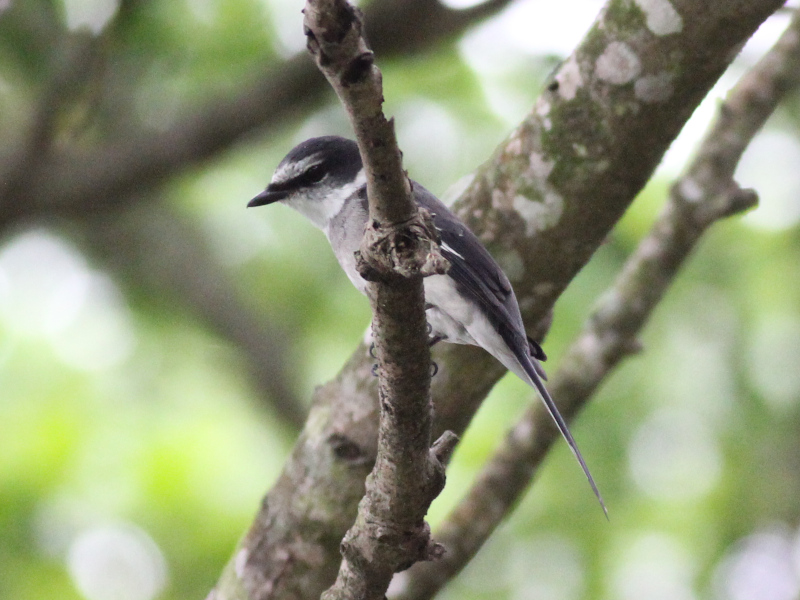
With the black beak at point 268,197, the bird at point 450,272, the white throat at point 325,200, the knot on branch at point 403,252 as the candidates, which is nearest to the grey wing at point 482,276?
the bird at point 450,272

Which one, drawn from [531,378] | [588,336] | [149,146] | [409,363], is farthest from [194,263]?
[409,363]

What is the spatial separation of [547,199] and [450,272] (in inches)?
15.7

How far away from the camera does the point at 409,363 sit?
190cm

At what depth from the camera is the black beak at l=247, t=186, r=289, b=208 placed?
3316 millimetres

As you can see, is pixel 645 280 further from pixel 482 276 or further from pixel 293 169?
pixel 293 169

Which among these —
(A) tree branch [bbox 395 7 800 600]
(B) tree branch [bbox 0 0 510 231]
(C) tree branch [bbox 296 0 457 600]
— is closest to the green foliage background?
(B) tree branch [bbox 0 0 510 231]

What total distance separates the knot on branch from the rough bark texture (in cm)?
126

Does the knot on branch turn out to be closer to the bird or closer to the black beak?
the bird

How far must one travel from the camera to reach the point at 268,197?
3348 mm

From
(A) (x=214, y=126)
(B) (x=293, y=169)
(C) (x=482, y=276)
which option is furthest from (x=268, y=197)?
(A) (x=214, y=126)

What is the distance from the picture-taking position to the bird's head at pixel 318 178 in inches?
133

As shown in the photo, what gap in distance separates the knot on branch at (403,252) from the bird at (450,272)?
34.6 inches

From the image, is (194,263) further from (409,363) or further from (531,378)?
(409,363)

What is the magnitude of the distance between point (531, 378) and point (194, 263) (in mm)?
3785
